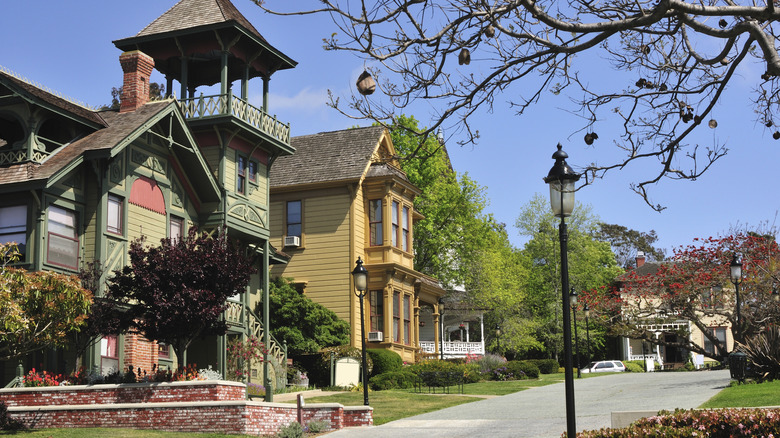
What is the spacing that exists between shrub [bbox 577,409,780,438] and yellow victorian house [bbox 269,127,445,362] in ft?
75.8

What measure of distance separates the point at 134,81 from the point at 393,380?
13571mm

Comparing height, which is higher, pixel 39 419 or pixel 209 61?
pixel 209 61

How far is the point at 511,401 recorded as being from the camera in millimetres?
25688

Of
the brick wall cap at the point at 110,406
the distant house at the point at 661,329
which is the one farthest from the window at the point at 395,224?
the brick wall cap at the point at 110,406

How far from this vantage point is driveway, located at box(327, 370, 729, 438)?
18922 millimetres

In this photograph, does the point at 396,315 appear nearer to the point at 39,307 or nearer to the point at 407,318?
the point at 407,318

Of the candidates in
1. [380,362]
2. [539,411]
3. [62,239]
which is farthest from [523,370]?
[62,239]

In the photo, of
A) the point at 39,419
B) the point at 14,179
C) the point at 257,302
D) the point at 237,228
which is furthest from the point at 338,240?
the point at 39,419

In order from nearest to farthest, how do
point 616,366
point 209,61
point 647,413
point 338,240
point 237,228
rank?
point 647,413, point 237,228, point 209,61, point 338,240, point 616,366

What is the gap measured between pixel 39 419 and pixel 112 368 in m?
4.81

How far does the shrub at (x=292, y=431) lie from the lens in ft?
62.6

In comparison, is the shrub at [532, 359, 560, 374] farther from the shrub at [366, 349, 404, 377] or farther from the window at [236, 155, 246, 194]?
the window at [236, 155, 246, 194]

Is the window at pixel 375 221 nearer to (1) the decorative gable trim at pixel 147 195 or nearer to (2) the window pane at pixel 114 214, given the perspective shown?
(1) the decorative gable trim at pixel 147 195

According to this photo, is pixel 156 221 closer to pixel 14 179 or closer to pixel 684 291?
pixel 14 179
